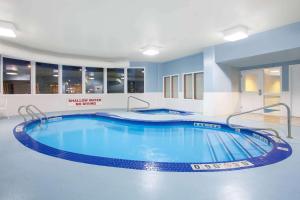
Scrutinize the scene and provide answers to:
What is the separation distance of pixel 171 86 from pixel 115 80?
3130mm

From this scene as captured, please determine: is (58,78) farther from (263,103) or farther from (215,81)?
(263,103)

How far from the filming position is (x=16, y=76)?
331 inches

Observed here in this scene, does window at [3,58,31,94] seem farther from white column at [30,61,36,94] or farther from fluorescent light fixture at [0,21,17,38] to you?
fluorescent light fixture at [0,21,17,38]

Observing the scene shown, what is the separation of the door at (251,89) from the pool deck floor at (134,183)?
20.3ft

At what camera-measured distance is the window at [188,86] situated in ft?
33.1

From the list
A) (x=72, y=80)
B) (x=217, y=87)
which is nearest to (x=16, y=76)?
(x=72, y=80)

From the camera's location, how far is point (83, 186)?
2021 mm

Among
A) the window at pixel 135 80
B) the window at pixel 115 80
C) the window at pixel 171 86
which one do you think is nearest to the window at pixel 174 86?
the window at pixel 171 86

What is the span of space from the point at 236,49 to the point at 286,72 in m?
2.14

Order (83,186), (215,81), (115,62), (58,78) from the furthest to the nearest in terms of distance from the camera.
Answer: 1. (115,62)
2. (58,78)
3. (215,81)
4. (83,186)

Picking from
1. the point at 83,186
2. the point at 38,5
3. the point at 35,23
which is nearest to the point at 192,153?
the point at 83,186

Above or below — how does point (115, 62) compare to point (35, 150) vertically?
above

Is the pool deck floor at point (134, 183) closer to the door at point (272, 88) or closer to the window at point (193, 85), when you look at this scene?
the door at point (272, 88)

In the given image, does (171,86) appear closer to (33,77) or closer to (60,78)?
(60,78)
